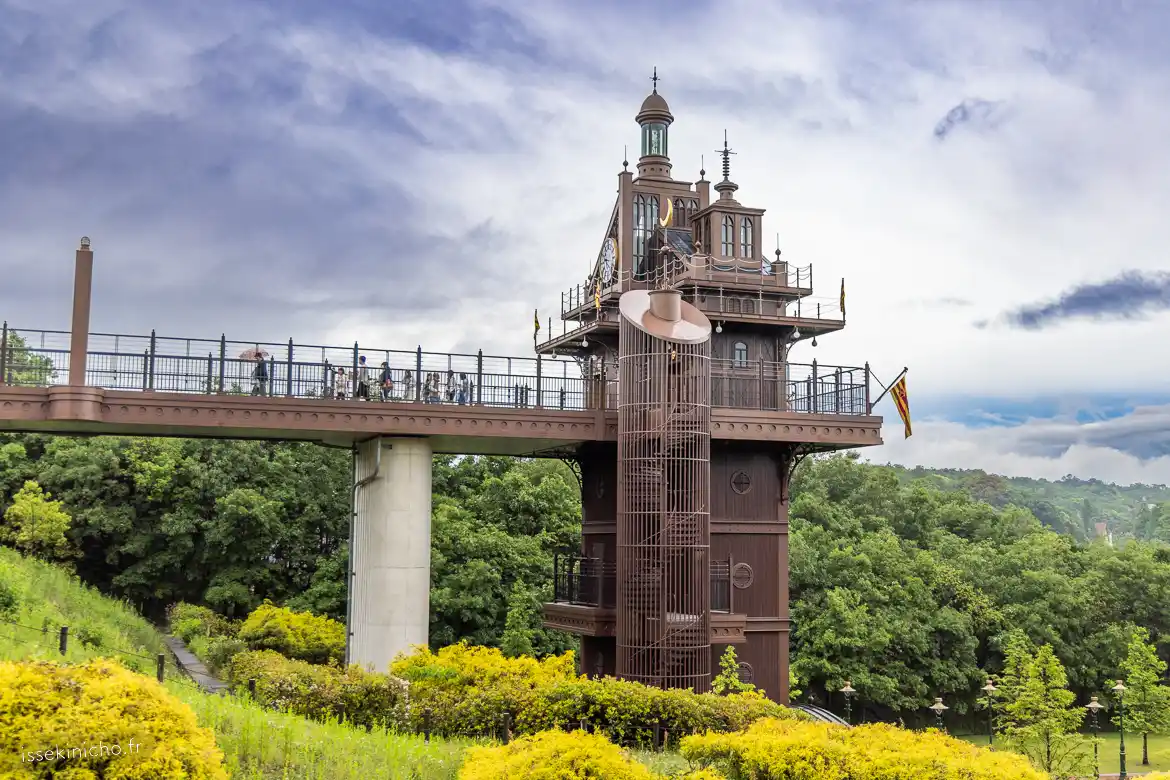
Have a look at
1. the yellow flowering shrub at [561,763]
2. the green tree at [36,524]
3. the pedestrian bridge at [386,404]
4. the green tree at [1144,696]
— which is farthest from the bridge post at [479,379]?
the green tree at [1144,696]

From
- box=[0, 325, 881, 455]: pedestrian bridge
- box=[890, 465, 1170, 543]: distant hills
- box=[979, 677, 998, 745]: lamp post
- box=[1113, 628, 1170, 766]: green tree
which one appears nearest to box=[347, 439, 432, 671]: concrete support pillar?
box=[0, 325, 881, 455]: pedestrian bridge

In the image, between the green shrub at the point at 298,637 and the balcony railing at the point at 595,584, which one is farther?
the green shrub at the point at 298,637

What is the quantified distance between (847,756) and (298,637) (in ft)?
60.0

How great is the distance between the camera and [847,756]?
1375cm

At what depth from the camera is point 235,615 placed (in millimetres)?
41750

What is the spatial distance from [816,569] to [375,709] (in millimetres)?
29087

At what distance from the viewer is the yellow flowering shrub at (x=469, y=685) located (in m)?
18.6

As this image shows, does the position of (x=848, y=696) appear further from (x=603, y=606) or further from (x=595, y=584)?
(x=603, y=606)

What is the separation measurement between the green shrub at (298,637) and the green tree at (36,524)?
12854 mm

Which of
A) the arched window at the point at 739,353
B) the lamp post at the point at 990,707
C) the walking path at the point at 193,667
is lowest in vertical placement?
the lamp post at the point at 990,707

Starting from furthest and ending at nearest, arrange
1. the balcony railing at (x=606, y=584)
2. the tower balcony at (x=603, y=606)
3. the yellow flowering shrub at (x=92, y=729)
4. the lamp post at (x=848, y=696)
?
1. the lamp post at (x=848, y=696)
2. the balcony railing at (x=606, y=584)
3. the tower balcony at (x=603, y=606)
4. the yellow flowering shrub at (x=92, y=729)

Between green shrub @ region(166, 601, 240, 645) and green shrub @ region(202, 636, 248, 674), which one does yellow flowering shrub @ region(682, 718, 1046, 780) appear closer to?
green shrub @ region(202, 636, 248, 674)

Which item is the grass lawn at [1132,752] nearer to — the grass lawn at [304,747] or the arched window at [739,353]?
the arched window at [739,353]

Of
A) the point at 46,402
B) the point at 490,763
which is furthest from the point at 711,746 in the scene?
the point at 46,402
